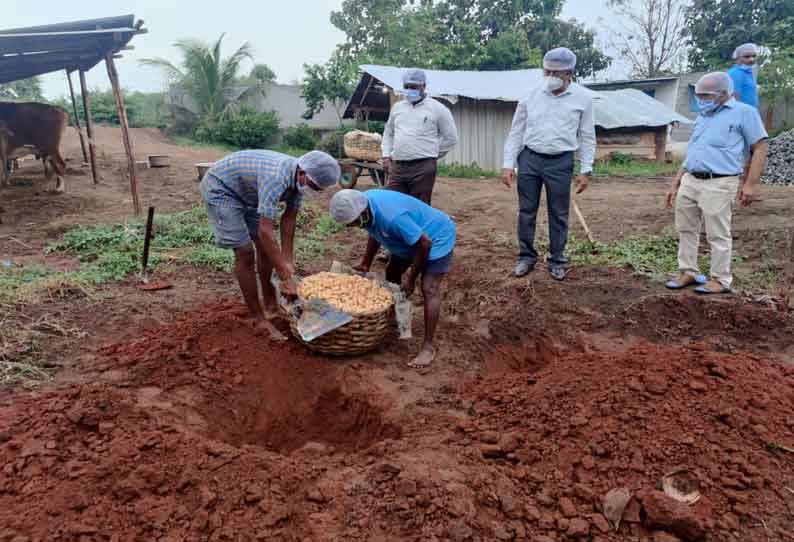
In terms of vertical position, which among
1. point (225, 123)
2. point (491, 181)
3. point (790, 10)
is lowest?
point (491, 181)

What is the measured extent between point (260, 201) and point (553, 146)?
8.27ft

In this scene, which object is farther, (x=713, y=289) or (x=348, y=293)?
(x=713, y=289)

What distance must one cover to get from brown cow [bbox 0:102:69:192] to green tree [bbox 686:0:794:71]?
2235 cm

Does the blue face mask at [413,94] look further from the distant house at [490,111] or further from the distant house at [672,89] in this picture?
the distant house at [672,89]

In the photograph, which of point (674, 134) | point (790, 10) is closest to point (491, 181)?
point (674, 134)

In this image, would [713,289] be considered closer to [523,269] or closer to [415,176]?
[523,269]

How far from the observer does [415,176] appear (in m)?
5.29

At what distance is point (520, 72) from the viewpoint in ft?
51.7

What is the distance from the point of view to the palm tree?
834 inches

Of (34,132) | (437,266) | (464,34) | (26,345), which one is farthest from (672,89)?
(26,345)

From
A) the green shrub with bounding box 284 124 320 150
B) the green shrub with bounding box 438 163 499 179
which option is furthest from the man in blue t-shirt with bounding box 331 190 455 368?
the green shrub with bounding box 284 124 320 150

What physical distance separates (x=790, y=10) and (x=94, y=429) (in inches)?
1025

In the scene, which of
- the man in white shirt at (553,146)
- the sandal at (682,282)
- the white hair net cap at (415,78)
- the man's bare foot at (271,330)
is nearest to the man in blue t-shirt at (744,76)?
the man in white shirt at (553,146)

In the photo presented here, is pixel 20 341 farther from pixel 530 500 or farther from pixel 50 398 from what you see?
pixel 530 500
